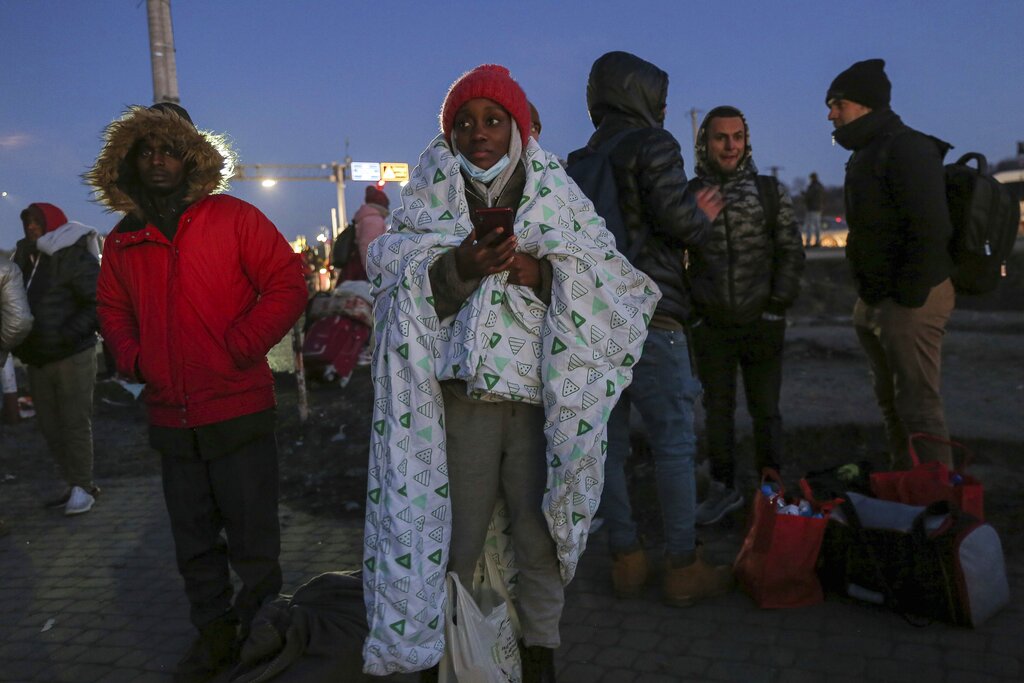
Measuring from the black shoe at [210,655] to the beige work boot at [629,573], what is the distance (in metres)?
1.66

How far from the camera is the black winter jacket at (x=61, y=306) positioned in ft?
18.0

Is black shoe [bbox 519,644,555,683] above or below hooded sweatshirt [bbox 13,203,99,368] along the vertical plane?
below

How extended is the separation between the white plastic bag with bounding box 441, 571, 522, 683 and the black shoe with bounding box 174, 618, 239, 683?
4.07 ft

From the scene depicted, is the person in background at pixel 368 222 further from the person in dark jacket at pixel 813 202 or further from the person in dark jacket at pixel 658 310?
the person in dark jacket at pixel 813 202

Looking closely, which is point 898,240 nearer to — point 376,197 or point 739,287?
point 739,287

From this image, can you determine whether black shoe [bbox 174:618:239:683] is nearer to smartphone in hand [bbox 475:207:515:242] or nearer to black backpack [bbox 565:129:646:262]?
smartphone in hand [bbox 475:207:515:242]

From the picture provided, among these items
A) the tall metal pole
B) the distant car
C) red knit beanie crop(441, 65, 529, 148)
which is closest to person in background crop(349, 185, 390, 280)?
the tall metal pole

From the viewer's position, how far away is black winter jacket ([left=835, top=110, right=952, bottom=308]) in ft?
13.3

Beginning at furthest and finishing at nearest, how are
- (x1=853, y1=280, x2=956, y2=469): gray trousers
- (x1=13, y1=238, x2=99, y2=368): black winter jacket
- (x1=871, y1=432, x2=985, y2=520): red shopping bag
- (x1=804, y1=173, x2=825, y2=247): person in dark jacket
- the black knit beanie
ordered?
(x1=804, y1=173, x2=825, y2=247): person in dark jacket < (x1=13, y1=238, x2=99, y2=368): black winter jacket < the black knit beanie < (x1=853, y1=280, x2=956, y2=469): gray trousers < (x1=871, y1=432, x2=985, y2=520): red shopping bag

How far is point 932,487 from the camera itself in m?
3.68

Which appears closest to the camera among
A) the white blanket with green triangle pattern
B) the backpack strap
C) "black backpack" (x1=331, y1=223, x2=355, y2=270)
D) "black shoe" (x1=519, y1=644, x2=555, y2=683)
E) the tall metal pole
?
the white blanket with green triangle pattern

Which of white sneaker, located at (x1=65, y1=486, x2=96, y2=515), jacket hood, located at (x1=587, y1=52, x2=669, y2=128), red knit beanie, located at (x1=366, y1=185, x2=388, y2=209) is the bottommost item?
white sneaker, located at (x1=65, y1=486, x2=96, y2=515)

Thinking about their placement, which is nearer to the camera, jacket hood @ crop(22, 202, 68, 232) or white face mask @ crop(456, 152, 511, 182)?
white face mask @ crop(456, 152, 511, 182)

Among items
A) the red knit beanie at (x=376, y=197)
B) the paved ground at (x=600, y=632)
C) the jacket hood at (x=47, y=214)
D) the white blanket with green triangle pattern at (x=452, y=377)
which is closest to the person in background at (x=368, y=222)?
the red knit beanie at (x=376, y=197)
